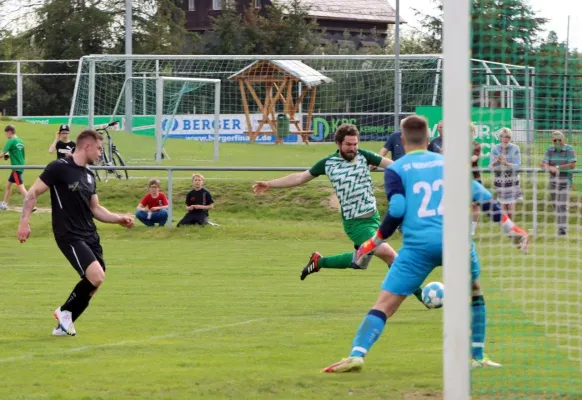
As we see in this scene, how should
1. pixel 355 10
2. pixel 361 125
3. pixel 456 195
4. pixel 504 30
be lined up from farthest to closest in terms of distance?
pixel 355 10 < pixel 361 125 < pixel 504 30 < pixel 456 195

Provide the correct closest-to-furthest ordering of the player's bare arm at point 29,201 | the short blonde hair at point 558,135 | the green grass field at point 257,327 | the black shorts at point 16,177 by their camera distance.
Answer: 1. the green grass field at point 257,327
2. the short blonde hair at point 558,135
3. the player's bare arm at point 29,201
4. the black shorts at point 16,177

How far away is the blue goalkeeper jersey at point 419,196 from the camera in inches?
314

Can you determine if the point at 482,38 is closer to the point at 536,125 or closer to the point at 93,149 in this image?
the point at 536,125

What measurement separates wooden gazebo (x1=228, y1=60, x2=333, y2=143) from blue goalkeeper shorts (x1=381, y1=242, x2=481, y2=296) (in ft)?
85.7

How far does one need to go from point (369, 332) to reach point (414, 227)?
31.8 inches

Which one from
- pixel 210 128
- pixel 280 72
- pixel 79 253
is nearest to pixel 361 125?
pixel 280 72

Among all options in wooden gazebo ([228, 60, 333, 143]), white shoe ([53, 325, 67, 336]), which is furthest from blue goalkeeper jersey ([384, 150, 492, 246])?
wooden gazebo ([228, 60, 333, 143])

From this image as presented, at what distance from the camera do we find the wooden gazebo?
34.4 metres

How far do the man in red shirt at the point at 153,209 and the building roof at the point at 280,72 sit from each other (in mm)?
12474

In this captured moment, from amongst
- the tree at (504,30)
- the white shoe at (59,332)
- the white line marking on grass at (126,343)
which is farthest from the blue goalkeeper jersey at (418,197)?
the white shoe at (59,332)

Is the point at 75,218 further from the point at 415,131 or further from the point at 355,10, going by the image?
the point at 355,10

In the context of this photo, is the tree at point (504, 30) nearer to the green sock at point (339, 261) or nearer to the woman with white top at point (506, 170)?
the woman with white top at point (506, 170)

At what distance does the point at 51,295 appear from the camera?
1368 centimetres

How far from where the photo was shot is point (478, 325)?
27.1 feet
